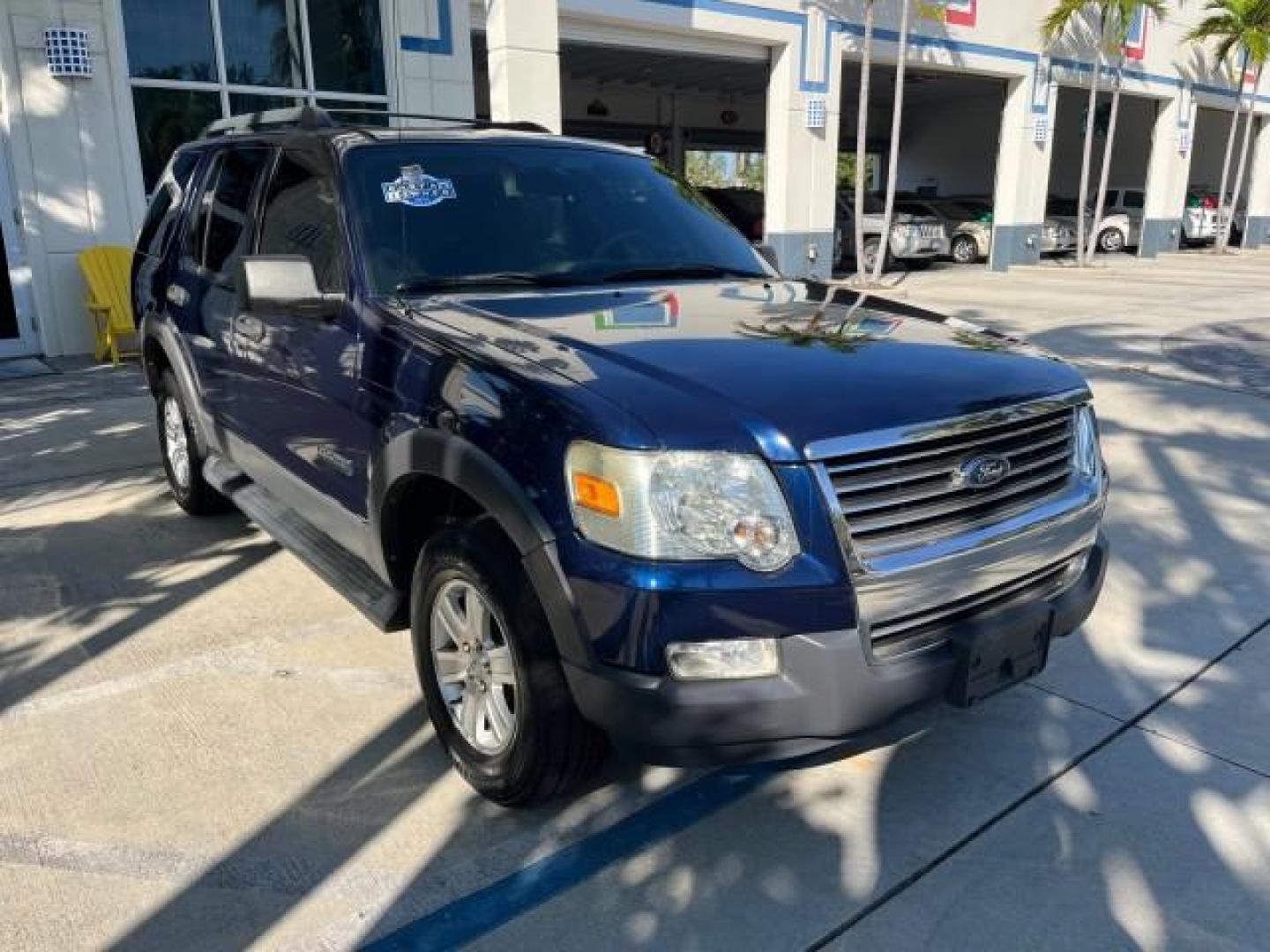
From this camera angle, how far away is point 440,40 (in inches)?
464

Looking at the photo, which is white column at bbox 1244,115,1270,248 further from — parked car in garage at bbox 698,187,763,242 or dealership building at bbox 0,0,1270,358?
parked car in garage at bbox 698,187,763,242

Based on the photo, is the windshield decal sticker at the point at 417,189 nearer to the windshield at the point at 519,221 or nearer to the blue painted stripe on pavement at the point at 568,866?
the windshield at the point at 519,221

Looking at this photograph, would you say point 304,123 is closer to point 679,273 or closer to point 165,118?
point 679,273

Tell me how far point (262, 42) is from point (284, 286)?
9.18m

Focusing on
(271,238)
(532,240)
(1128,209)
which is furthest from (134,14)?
(1128,209)

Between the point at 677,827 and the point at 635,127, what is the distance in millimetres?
30175

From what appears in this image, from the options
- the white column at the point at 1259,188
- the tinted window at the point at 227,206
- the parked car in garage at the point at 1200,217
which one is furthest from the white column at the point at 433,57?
the white column at the point at 1259,188

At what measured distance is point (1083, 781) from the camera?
3.03 metres

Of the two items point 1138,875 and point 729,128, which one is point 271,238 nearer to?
point 1138,875

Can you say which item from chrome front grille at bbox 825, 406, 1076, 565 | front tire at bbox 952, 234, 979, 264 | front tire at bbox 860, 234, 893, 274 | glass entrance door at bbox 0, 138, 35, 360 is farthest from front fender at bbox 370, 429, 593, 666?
front tire at bbox 952, 234, 979, 264

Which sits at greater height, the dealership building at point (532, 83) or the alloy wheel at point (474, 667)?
the dealership building at point (532, 83)

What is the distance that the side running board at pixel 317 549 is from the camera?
3.25m

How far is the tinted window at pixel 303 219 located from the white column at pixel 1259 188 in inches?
1225

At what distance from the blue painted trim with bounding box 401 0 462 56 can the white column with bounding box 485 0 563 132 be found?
1.96ft
